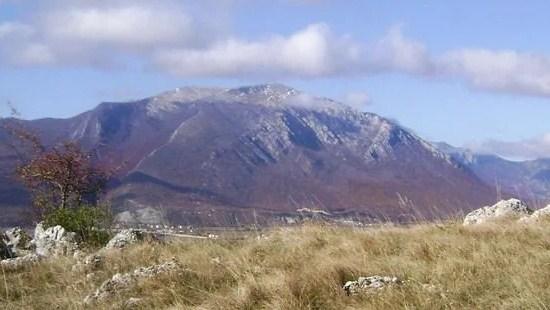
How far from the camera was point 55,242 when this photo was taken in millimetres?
13227

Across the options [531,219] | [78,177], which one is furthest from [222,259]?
[78,177]

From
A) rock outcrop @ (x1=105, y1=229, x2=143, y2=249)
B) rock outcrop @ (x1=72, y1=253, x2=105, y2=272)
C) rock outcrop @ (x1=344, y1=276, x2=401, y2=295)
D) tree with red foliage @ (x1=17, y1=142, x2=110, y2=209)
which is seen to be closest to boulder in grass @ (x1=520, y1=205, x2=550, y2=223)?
rock outcrop @ (x1=344, y1=276, x2=401, y2=295)

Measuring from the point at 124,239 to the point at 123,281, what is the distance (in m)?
4.19

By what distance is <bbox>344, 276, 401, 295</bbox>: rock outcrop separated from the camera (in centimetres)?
685

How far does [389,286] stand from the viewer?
674 centimetres

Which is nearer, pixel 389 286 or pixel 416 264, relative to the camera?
pixel 389 286

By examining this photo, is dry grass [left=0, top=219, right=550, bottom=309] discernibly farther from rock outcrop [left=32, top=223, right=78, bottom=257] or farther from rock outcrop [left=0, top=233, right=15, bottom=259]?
rock outcrop [left=0, top=233, right=15, bottom=259]

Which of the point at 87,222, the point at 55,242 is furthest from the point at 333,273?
the point at 87,222

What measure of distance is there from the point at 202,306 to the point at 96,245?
7.10m

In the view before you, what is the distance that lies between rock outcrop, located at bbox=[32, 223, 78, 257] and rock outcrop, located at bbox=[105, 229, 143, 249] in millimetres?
716

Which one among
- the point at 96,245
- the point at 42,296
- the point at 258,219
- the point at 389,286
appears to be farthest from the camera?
the point at 258,219

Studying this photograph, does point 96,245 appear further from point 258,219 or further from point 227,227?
point 258,219

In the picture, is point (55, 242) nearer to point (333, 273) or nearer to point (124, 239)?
point (124, 239)

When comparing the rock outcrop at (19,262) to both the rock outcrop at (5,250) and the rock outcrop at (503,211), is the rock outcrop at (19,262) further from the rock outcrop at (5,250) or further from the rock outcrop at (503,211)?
the rock outcrop at (503,211)
